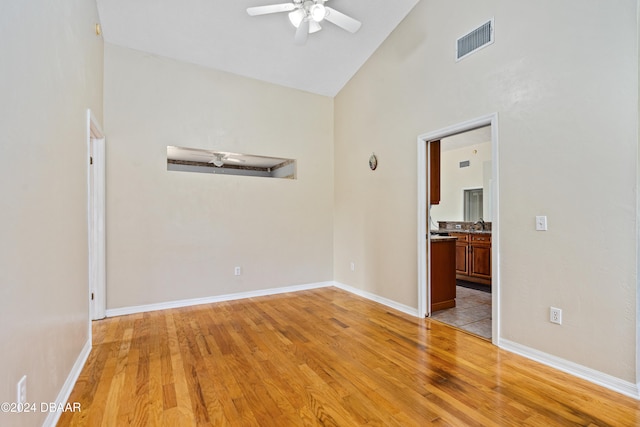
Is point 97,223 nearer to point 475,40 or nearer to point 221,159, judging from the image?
point 221,159

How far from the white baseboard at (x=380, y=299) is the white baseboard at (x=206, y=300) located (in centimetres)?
34

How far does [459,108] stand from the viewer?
121 inches

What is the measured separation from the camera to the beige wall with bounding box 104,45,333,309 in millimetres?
3623

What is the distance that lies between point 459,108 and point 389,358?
2.56 meters

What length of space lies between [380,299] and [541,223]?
2.24m

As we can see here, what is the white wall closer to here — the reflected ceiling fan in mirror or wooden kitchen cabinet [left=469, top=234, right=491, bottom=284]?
wooden kitchen cabinet [left=469, top=234, right=491, bottom=284]

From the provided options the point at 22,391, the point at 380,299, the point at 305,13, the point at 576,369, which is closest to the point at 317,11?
the point at 305,13

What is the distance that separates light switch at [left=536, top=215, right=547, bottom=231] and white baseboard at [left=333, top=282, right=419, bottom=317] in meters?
1.66

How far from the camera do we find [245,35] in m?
3.66

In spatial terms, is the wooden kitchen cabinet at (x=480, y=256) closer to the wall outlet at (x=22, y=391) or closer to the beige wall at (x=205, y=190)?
the beige wall at (x=205, y=190)

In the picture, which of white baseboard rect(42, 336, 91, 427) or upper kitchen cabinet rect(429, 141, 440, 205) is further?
upper kitchen cabinet rect(429, 141, 440, 205)

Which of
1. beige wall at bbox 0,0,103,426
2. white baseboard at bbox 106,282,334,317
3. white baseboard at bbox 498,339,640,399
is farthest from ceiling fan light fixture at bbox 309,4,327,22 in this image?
white baseboard at bbox 106,282,334,317

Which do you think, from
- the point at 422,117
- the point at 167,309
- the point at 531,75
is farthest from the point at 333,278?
the point at 531,75

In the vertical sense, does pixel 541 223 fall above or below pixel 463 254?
above
